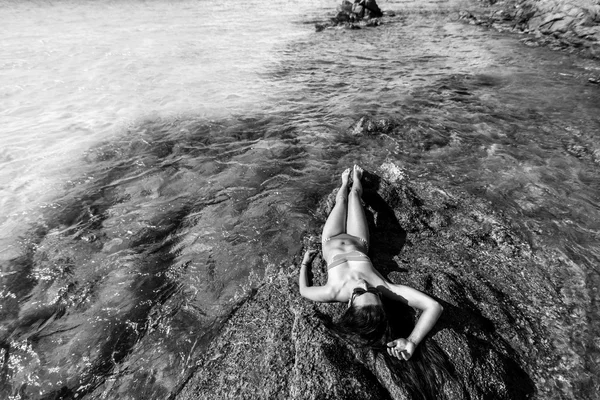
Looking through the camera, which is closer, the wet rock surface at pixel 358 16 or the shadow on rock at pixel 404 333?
the shadow on rock at pixel 404 333

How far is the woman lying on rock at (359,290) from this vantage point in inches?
162

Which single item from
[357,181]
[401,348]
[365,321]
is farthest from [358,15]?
[401,348]

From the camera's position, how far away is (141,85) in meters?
13.7

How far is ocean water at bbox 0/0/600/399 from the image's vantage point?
467cm

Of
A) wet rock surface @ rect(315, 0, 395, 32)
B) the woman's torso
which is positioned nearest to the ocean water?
the woman's torso

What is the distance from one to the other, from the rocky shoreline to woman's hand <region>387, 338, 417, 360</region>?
1885cm

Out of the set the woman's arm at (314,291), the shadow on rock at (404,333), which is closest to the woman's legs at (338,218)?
the shadow on rock at (404,333)

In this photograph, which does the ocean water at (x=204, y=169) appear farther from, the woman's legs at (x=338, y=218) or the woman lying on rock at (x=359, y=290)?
the woman lying on rock at (x=359, y=290)

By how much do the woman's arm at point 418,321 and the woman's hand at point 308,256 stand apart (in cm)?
143

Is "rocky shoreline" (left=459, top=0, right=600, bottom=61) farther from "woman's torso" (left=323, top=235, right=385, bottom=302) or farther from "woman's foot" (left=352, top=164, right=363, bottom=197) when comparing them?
"woman's torso" (left=323, top=235, right=385, bottom=302)

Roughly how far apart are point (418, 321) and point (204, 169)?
626 centimetres

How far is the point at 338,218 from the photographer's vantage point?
6.13 meters

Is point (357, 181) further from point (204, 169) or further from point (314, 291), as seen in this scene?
point (204, 169)

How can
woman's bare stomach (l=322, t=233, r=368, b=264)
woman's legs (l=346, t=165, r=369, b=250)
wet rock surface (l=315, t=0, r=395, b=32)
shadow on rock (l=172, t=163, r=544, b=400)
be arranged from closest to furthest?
shadow on rock (l=172, t=163, r=544, b=400) → woman's bare stomach (l=322, t=233, r=368, b=264) → woman's legs (l=346, t=165, r=369, b=250) → wet rock surface (l=315, t=0, r=395, b=32)
